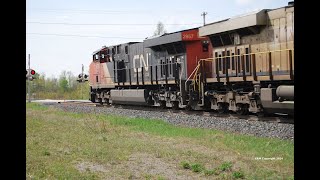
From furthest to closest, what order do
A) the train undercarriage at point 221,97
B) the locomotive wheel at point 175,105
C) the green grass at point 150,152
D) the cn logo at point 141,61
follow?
the cn logo at point 141,61 → the locomotive wheel at point 175,105 → the train undercarriage at point 221,97 → the green grass at point 150,152

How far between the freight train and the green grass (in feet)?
9.71

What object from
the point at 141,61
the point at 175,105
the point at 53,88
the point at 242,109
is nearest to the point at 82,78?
the point at 53,88

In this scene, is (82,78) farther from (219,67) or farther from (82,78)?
(219,67)

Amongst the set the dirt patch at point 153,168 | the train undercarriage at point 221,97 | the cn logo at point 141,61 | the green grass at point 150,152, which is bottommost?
the dirt patch at point 153,168

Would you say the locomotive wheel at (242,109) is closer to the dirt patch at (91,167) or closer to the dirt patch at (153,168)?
the dirt patch at (153,168)

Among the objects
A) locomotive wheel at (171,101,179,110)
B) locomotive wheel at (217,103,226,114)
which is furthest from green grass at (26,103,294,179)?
locomotive wheel at (171,101,179,110)

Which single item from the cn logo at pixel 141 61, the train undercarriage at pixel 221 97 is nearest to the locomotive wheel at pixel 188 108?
the train undercarriage at pixel 221 97

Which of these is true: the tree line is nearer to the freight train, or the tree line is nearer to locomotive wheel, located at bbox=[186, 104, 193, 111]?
the freight train

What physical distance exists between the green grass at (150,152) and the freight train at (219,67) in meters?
2.96

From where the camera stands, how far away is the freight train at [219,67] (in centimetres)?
1064

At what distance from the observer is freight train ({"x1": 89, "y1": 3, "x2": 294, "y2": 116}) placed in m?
10.6
